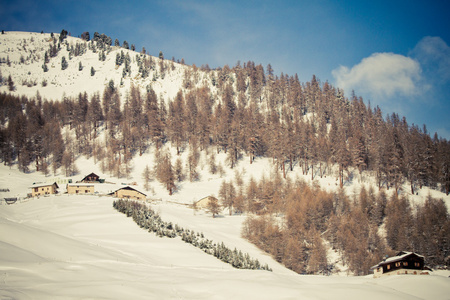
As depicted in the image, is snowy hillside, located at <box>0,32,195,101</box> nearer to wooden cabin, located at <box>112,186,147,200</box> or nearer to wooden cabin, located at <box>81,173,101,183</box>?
wooden cabin, located at <box>81,173,101,183</box>

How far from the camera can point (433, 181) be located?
244 feet

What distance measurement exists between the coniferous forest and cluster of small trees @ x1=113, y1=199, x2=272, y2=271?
12.4m

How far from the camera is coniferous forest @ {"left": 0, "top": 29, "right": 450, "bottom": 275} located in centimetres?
5353

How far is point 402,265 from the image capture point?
43125 millimetres

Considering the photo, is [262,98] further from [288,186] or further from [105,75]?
[105,75]

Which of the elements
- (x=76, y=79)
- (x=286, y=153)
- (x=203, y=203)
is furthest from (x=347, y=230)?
(x=76, y=79)

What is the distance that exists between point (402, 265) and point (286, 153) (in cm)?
4974

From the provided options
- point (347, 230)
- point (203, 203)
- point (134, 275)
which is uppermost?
point (203, 203)

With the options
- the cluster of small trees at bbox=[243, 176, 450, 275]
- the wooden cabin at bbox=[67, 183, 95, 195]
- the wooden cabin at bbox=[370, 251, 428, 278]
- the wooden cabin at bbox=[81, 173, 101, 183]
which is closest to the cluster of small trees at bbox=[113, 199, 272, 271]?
the cluster of small trees at bbox=[243, 176, 450, 275]

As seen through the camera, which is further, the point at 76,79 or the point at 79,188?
the point at 76,79

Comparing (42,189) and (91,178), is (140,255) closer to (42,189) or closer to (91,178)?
(42,189)

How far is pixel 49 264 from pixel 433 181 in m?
87.8

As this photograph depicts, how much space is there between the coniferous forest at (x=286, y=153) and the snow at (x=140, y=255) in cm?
370

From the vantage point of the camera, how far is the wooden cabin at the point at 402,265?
42531mm
